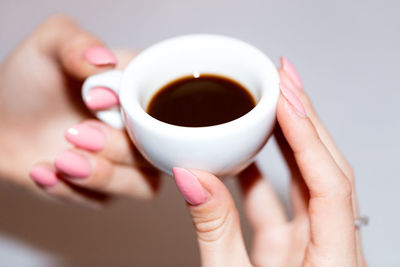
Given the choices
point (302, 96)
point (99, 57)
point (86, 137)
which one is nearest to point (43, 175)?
point (86, 137)

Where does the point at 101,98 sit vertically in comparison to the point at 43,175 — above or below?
above

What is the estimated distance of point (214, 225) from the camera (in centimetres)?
66

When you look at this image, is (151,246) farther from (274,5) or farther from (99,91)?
(274,5)

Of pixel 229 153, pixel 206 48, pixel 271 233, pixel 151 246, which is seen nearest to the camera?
pixel 229 153

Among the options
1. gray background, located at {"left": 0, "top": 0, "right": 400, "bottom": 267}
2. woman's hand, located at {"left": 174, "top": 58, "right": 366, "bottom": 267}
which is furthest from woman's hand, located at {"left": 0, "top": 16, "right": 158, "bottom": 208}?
woman's hand, located at {"left": 174, "top": 58, "right": 366, "bottom": 267}

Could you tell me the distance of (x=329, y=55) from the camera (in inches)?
50.9

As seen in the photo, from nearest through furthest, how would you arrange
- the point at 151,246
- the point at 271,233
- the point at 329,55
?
the point at 271,233, the point at 151,246, the point at 329,55

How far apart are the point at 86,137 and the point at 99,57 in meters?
0.14

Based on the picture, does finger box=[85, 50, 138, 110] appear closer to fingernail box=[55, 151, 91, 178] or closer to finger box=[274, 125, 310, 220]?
fingernail box=[55, 151, 91, 178]

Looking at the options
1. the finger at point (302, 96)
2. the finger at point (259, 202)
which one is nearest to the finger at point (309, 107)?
the finger at point (302, 96)

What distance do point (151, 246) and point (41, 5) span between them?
80cm

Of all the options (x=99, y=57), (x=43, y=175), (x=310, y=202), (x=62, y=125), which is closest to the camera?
(x=310, y=202)

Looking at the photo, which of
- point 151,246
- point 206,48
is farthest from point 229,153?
point 151,246

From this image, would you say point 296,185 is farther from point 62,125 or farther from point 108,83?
point 62,125
